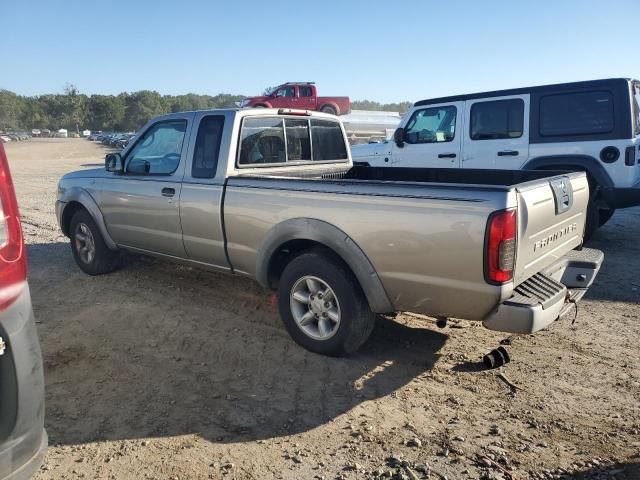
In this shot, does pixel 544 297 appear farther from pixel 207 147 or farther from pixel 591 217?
pixel 591 217

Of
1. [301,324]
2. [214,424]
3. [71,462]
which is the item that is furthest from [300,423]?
[71,462]

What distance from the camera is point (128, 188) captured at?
516 cm

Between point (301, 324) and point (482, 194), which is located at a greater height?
point (482, 194)

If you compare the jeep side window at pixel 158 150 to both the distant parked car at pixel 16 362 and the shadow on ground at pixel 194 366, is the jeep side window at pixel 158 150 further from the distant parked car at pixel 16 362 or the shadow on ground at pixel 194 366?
the distant parked car at pixel 16 362

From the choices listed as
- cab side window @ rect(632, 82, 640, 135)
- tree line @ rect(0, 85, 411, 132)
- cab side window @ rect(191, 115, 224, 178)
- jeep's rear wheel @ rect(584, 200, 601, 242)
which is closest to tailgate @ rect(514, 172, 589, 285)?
cab side window @ rect(191, 115, 224, 178)

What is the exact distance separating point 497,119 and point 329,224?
500 centimetres

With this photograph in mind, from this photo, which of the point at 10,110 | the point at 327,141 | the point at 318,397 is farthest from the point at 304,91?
the point at 10,110

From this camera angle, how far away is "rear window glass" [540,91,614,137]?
6.53 metres

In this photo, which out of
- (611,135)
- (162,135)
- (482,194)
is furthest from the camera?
(611,135)

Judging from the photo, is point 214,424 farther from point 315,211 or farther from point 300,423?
point 315,211

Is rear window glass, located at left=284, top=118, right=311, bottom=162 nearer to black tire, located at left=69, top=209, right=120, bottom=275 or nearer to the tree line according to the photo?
black tire, located at left=69, top=209, right=120, bottom=275

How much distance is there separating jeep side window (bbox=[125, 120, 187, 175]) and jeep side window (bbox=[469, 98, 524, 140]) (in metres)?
4.79

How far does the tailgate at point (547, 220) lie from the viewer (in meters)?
2.98

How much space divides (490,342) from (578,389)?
852 millimetres
